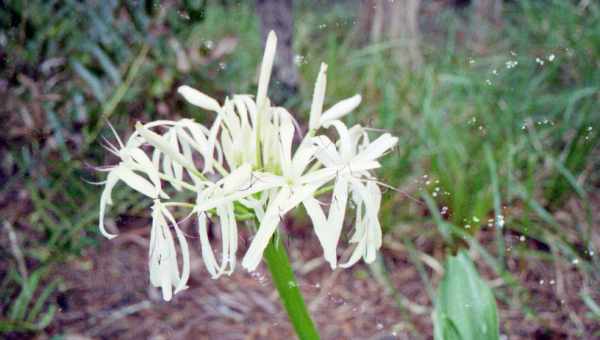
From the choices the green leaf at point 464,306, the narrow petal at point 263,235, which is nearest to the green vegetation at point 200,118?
the green leaf at point 464,306

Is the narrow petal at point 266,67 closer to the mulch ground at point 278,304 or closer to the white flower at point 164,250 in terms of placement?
the white flower at point 164,250

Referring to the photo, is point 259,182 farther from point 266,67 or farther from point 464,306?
point 464,306

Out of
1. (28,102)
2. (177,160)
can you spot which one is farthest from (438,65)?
(177,160)

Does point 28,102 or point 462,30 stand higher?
point 462,30

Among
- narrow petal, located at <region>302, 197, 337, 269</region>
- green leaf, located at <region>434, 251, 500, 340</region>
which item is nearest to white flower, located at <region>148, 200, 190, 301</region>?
narrow petal, located at <region>302, 197, 337, 269</region>

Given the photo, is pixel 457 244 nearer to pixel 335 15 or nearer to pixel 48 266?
pixel 48 266

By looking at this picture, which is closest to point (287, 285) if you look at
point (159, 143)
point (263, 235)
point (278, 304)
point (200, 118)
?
point (263, 235)
